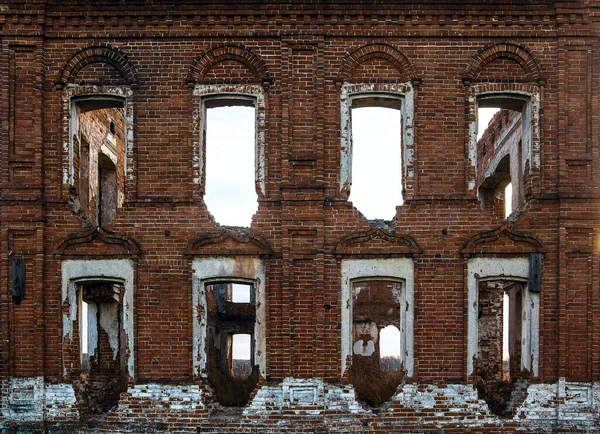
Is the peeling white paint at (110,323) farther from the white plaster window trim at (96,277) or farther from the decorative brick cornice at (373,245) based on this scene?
the decorative brick cornice at (373,245)

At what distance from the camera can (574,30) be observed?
11.7m

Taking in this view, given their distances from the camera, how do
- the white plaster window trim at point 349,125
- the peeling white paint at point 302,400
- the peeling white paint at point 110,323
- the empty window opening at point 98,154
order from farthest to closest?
the peeling white paint at point 110,323, the empty window opening at point 98,154, the white plaster window trim at point 349,125, the peeling white paint at point 302,400

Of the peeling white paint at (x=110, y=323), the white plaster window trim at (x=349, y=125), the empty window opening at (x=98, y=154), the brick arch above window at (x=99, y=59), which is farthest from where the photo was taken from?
the peeling white paint at (x=110, y=323)

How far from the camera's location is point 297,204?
11.4 m

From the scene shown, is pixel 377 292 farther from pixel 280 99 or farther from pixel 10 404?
pixel 10 404

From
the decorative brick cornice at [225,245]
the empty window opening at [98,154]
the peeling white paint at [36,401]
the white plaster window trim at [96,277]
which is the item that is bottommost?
the peeling white paint at [36,401]

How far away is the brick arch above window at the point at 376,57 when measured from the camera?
11641 millimetres

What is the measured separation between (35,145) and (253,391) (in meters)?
5.54

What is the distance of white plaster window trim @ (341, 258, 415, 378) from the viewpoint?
1134cm

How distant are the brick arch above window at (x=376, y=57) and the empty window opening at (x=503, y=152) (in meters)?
1.39

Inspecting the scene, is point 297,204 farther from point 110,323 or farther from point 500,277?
point 110,323

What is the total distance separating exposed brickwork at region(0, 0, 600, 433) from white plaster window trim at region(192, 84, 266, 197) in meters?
0.04

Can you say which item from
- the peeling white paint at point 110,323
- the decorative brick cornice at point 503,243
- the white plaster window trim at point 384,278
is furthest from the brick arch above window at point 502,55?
the peeling white paint at point 110,323

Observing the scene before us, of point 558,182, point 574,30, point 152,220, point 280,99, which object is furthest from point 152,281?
point 574,30
